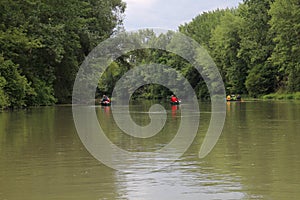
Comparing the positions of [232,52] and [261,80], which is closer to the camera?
[261,80]

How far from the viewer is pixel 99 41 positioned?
2522 inches

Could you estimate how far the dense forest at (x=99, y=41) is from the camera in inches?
1954

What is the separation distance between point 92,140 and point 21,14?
112 feet

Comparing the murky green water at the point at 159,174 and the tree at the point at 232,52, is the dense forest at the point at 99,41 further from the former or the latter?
the murky green water at the point at 159,174

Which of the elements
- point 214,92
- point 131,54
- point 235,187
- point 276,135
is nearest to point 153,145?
point 276,135

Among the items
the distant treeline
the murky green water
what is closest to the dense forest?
the distant treeline

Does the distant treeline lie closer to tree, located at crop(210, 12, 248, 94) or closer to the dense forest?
the dense forest

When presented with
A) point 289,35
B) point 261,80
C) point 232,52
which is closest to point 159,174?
point 289,35

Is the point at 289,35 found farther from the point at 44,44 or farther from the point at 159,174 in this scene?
the point at 159,174

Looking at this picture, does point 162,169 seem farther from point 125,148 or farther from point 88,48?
point 88,48

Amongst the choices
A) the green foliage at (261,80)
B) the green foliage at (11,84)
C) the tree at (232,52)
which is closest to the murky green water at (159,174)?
the green foliage at (11,84)

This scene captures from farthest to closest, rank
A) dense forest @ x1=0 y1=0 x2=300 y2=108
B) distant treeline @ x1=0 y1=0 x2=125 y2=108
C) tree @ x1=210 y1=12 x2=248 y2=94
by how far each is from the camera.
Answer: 1. tree @ x1=210 y1=12 x2=248 y2=94
2. dense forest @ x1=0 y1=0 x2=300 y2=108
3. distant treeline @ x1=0 y1=0 x2=125 y2=108

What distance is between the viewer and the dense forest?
4962 cm

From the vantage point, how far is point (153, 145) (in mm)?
18688
